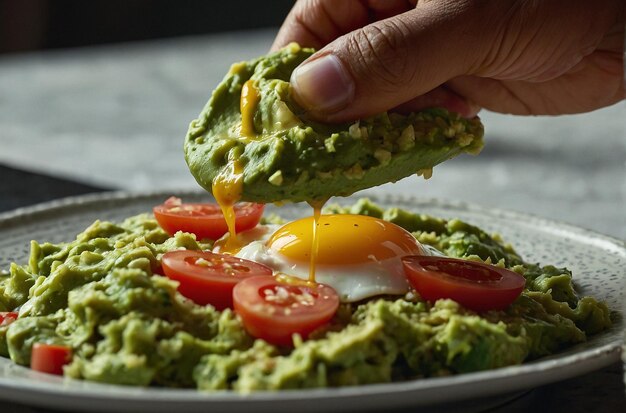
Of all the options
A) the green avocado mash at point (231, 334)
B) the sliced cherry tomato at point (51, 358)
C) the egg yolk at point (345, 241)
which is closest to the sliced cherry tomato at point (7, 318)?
the green avocado mash at point (231, 334)

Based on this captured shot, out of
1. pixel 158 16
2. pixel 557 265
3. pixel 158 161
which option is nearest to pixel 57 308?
pixel 557 265

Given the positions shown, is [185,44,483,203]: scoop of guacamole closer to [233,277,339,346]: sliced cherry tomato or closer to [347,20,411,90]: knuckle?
[347,20,411,90]: knuckle

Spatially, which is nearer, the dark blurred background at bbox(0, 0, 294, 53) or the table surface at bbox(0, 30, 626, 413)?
the table surface at bbox(0, 30, 626, 413)

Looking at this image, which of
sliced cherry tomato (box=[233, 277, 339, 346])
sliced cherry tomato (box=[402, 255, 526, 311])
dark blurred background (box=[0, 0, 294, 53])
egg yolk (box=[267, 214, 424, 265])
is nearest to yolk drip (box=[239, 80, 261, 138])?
egg yolk (box=[267, 214, 424, 265])

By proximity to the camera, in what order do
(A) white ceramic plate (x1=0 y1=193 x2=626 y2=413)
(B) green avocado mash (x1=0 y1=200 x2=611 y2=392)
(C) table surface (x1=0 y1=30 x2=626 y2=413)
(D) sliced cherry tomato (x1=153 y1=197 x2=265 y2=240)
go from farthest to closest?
(C) table surface (x1=0 y1=30 x2=626 y2=413)
(D) sliced cherry tomato (x1=153 y1=197 x2=265 y2=240)
(B) green avocado mash (x1=0 y1=200 x2=611 y2=392)
(A) white ceramic plate (x1=0 y1=193 x2=626 y2=413)

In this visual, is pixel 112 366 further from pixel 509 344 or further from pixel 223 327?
pixel 509 344

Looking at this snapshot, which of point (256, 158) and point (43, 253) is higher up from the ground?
point (256, 158)

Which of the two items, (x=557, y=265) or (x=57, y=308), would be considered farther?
(x=557, y=265)
